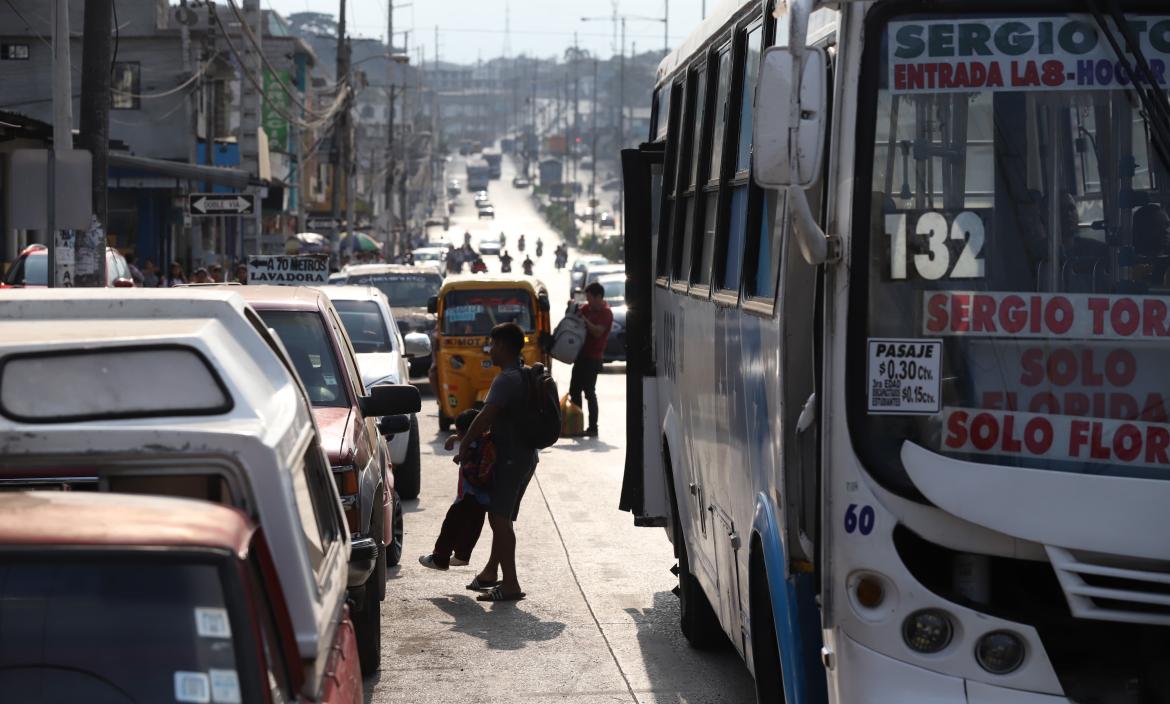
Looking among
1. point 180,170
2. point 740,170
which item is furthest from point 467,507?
point 180,170

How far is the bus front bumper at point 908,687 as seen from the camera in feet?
15.8

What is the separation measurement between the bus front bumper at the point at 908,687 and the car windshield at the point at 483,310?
16.2 meters

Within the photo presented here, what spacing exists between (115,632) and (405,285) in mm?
25671

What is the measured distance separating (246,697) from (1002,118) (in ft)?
9.45

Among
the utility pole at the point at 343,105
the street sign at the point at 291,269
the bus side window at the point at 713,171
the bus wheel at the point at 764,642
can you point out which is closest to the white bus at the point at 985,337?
the bus wheel at the point at 764,642

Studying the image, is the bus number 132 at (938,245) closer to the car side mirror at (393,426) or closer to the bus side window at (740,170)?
the bus side window at (740,170)

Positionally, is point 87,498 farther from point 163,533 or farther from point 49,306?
point 49,306

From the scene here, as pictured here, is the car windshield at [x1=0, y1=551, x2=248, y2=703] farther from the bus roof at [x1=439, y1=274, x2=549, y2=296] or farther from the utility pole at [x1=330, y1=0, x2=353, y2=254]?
the utility pole at [x1=330, y1=0, x2=353, y2=254]

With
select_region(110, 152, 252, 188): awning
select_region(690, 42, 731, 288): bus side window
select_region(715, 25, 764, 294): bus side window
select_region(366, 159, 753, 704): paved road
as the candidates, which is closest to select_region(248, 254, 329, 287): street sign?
select_region(110, 152, 252, 188): awning

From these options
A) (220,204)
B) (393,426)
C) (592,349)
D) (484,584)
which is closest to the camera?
(393,426)

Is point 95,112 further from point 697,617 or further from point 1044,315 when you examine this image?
point 1044,315

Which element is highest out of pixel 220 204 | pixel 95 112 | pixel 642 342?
pixel 95 112

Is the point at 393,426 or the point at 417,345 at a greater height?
the point at 417,345

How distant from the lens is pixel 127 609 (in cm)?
353
